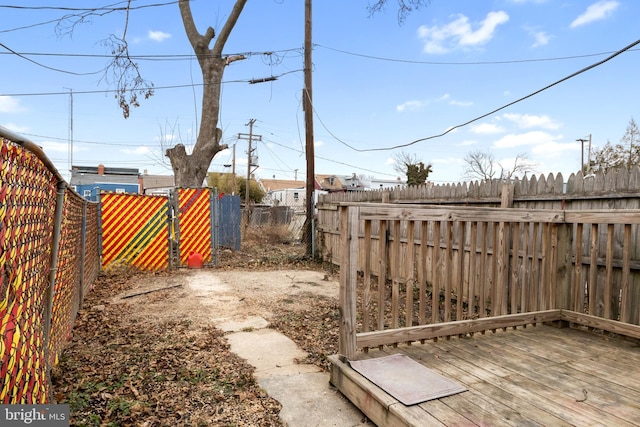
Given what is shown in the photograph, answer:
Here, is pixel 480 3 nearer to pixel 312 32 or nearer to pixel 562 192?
pixel 312 32

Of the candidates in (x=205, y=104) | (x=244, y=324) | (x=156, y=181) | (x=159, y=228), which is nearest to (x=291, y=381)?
(x=244, y=324)

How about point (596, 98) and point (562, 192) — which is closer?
point (562, 192)

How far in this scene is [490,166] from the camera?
3011cm

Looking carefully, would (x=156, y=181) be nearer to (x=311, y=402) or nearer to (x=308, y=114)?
(x=308, y=114)

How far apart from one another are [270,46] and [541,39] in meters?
7.96

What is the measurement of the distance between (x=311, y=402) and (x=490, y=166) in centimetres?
3128

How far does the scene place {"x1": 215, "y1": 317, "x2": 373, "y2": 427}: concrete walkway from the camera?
2.39 meters

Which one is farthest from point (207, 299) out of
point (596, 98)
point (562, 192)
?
point (596, 98)

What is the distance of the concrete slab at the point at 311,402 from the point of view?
235 centimetres

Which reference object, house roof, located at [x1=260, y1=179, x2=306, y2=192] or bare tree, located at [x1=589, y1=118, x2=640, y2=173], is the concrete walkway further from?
house roof, located at [x1=260, y1=179, x2=306, y2=192]

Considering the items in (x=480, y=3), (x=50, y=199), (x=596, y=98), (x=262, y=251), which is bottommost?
(x=262, y=251)

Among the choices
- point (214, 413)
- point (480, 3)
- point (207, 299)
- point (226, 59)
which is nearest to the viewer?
point (214, 413)

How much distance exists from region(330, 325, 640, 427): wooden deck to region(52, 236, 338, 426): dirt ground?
748 millimetres

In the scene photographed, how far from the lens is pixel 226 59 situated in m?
11.3
